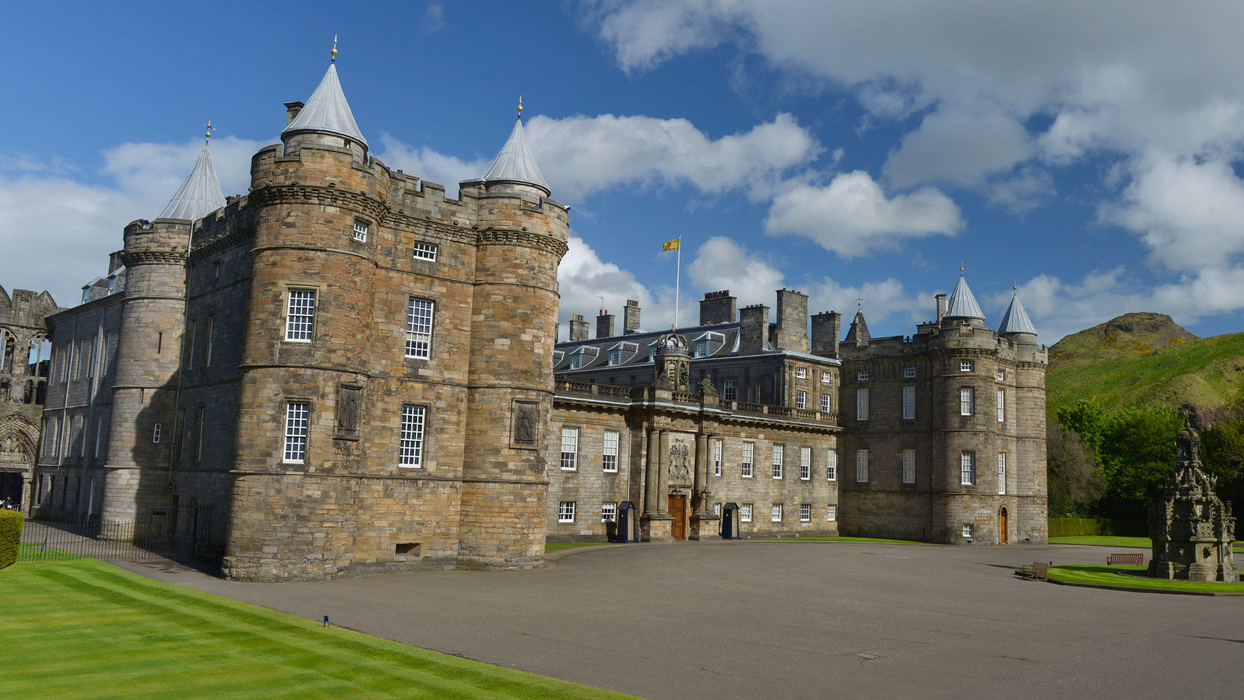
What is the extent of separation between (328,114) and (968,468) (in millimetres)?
42234

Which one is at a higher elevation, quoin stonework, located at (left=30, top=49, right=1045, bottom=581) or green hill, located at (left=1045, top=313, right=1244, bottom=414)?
green hill, located at (left=1045, top=313, right=1244, bottom=414)

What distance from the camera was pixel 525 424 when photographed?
30828mm

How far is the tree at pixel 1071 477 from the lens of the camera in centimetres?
7150

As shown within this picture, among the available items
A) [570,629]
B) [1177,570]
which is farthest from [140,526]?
[1177,570]

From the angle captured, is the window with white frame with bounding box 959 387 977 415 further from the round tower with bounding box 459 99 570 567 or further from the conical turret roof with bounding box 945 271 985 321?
the round tower with bounding box 459 99 570 567

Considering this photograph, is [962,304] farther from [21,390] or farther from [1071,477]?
[21,390]

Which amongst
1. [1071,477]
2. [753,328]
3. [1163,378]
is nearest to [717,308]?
[753,328]

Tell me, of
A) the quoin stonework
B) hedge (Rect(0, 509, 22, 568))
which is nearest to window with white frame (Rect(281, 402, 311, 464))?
the quoin stonework

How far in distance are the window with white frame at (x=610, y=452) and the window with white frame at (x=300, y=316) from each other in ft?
69.7

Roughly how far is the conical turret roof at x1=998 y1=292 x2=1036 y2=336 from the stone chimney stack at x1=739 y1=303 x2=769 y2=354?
53.1 ft

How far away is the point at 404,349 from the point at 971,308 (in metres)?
38.8

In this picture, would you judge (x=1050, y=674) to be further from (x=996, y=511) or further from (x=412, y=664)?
(x=996, y=511)

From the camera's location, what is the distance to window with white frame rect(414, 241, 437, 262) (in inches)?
1194

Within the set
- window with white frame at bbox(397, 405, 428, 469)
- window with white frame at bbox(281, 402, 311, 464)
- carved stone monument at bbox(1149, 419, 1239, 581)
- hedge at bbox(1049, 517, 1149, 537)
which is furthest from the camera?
hedge at bbox(1049, 517, 1149, 537)
